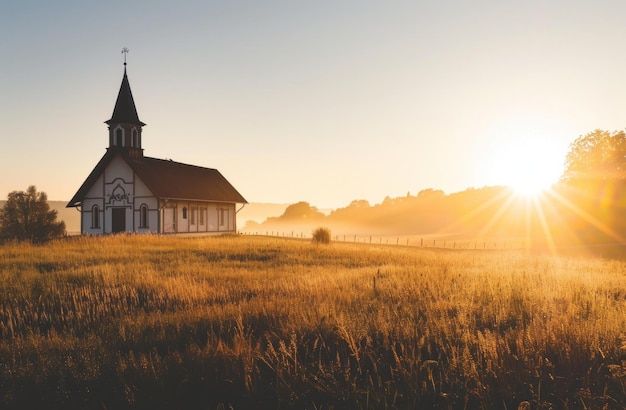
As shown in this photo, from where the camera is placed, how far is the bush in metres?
31.2

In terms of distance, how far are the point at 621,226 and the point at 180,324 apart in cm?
6367

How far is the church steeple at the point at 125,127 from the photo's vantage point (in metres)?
37.8

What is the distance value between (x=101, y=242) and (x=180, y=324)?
821 inches

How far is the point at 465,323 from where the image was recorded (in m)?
6.75

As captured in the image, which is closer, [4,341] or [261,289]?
[4,341]

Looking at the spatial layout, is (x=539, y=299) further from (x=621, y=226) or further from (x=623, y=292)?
(x=621, y=226)

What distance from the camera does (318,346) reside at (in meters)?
6.02

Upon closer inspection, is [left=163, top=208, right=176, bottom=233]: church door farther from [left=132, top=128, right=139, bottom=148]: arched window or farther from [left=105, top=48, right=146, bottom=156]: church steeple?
[left=132, top=128, right=139, bottom=148]: arched window

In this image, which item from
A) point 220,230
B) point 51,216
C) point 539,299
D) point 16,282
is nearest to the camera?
point 539,299

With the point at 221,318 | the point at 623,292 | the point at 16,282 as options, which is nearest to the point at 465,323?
the point at 221,318

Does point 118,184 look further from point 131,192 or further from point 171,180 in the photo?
point 171,180

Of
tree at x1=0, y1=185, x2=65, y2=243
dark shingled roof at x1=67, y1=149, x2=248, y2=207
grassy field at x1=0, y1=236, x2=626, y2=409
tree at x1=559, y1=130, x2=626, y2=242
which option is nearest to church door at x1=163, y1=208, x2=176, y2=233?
dark shingled roof at x1=67, y1=149, x2=248, y2=207

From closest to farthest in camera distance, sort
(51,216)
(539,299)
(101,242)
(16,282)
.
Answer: (539,299) < (16,282) < (101,242) < (51,216)

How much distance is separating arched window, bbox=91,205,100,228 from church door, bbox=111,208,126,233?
180 cm
